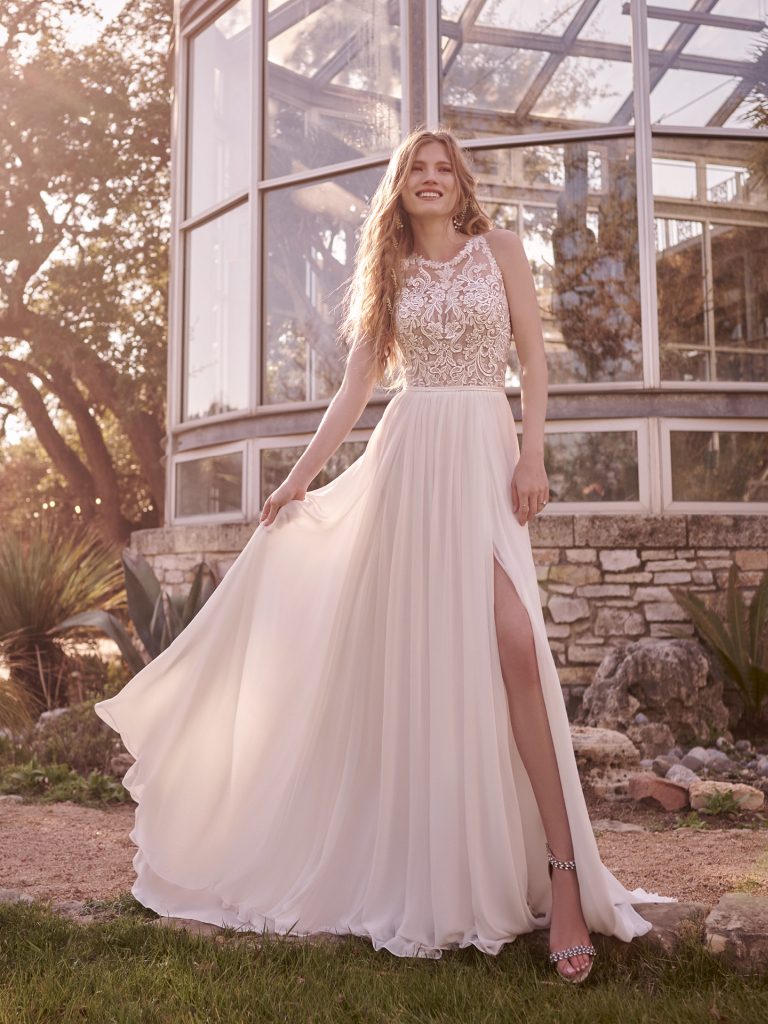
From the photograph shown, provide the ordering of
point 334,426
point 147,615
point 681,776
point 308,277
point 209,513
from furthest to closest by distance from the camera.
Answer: point 209,513 → point 308,277 → point 147,615 → point 681,776 → point 334,426

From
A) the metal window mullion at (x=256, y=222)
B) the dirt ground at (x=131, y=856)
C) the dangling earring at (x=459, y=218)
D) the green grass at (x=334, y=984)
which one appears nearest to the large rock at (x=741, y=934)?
the green grass at (x=334, y=984)

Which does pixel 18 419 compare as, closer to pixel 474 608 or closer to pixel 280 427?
pixel 280 427

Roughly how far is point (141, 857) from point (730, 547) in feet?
15.2

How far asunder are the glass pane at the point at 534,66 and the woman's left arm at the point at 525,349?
4600mm

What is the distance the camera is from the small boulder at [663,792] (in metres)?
4.73

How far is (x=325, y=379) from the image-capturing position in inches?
309

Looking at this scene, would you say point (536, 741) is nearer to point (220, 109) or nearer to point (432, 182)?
point (432, 182)

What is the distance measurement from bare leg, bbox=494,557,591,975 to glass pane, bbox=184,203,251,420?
563 cm

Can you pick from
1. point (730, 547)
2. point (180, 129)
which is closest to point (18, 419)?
point (180, 129)

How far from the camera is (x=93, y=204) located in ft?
46.6

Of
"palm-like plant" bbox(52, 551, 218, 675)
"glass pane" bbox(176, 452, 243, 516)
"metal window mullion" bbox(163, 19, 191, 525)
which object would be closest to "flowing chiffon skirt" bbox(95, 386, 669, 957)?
"palm-like plant" bbox(52, 551, 218, 675)

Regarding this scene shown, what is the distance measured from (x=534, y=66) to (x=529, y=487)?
18.1 ft

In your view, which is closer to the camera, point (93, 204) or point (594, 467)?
point (594, 467)

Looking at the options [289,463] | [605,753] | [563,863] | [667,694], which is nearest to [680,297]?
[667,694]
